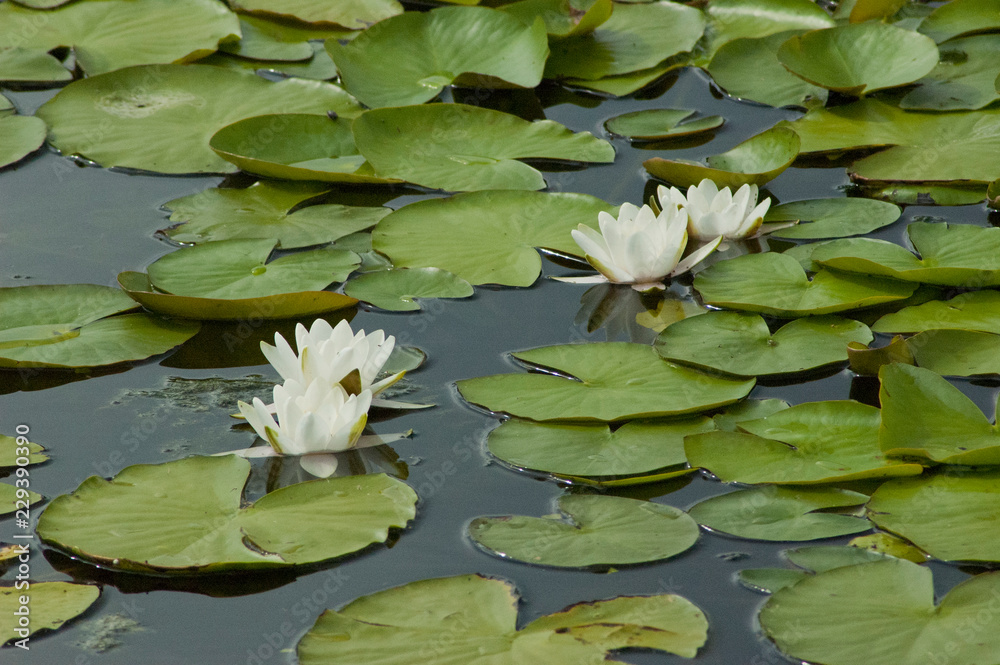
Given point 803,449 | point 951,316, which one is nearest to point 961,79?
point 951,316

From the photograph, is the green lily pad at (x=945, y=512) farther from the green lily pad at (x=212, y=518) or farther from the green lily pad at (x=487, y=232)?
the green lily pad at (x=487, y=232)

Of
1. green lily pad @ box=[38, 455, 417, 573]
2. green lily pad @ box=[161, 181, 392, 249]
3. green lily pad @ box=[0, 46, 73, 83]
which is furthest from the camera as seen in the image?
green lily pad @ box=[0, 46, 73, 83]

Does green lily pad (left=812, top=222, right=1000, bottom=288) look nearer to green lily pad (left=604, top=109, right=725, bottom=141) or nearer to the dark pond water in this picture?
the dark pond water

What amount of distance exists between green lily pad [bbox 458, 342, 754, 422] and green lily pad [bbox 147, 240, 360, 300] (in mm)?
590

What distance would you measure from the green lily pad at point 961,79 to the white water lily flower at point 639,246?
4.15ft

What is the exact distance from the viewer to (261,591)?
155cm

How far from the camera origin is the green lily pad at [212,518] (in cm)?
156

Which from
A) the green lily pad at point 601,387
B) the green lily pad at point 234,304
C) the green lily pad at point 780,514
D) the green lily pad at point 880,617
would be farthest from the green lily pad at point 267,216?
the green lily pad at point 880,617

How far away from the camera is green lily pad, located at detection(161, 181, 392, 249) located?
8.43 feet

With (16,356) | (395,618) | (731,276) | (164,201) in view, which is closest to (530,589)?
(395,618)

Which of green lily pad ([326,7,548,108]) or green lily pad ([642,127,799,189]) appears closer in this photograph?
green lily pad ([642,127,799,189])

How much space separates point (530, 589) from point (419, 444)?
448 mm

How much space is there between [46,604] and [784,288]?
171 cm

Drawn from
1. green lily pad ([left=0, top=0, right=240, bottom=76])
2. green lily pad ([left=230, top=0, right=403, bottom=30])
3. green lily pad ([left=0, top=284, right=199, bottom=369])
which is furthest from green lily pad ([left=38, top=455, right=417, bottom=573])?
green lily pad ([left=230, top=0, right=403, bottom=30])
